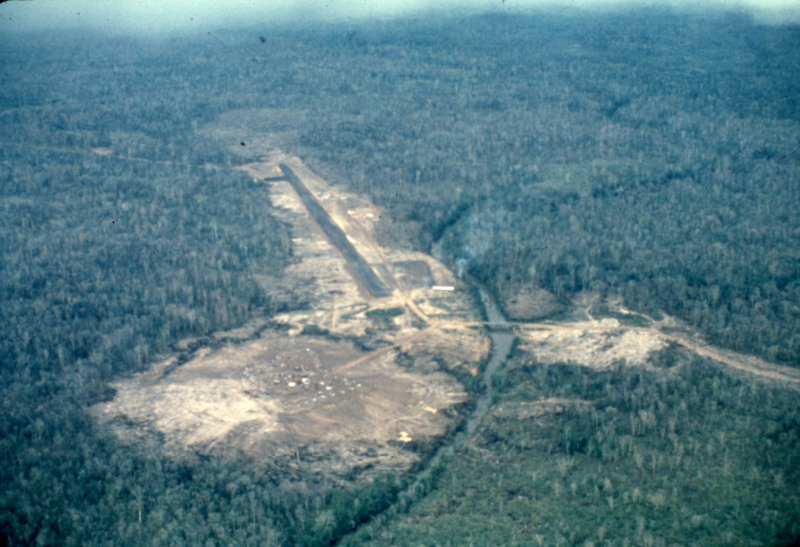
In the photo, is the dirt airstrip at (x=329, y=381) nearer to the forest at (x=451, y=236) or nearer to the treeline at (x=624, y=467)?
the forest at (x=451, y=236)

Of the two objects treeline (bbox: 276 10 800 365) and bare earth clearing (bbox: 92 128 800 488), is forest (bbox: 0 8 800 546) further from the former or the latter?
bare earth clearing (bbox: 92 128 800 488)

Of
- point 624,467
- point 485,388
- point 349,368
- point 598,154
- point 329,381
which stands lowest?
point 485,388

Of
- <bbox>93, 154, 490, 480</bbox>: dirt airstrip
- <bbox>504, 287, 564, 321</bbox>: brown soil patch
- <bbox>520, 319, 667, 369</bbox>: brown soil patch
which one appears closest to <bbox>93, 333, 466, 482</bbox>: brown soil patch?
<bbox>93, 154, 490, 480</bbox>: dirt airstrip

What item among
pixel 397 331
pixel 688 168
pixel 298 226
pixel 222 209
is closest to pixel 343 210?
pixel 298 226

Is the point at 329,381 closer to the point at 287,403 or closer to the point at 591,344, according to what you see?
the point at 287,403

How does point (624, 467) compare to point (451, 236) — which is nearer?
point (624, 467)

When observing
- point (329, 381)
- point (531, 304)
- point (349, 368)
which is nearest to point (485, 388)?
point (349, 368)

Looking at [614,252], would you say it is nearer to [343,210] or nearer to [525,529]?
[343,210]

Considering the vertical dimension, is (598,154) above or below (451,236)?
above
